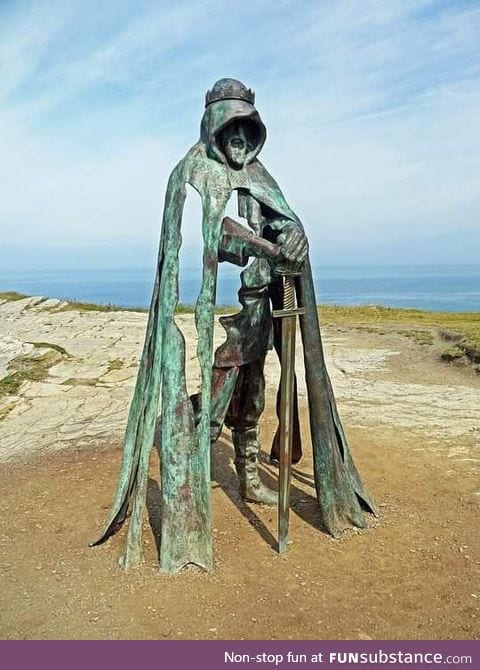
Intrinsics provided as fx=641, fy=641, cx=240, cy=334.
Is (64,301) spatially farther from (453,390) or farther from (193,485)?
(193,485)

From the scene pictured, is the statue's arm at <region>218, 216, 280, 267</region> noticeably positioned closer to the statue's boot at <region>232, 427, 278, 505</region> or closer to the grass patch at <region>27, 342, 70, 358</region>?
the statue's boot at <region>232, 427, 278, 505</region>

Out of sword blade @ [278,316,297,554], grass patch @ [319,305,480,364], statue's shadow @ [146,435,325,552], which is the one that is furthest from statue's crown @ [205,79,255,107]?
grass patch @ [319,305,480,364]

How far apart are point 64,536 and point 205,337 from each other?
1.91 metres

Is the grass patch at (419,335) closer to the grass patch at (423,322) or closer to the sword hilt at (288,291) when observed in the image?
the grass patch at (423,322)

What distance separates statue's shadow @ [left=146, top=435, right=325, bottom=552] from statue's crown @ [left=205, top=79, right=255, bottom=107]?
10.1 feet

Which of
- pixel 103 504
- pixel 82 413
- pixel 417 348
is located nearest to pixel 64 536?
pixel 103 504

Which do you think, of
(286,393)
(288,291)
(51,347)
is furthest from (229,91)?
(51,347)

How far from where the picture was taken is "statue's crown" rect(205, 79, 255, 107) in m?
4.25

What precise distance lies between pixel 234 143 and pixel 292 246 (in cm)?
88

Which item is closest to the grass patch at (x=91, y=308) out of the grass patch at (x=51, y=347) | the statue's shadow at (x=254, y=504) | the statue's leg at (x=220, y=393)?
the grass patch at (x=51, y=347)

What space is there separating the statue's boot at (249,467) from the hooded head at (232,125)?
6.85 ft

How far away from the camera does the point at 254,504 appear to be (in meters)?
5.25

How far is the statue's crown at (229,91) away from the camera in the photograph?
4.25m

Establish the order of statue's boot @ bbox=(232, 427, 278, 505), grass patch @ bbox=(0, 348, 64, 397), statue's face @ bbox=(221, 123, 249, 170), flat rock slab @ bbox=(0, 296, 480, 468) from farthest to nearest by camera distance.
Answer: grass patch @ bbox=(0, 348, 64, 397) < flat rock slab @ bbox=(0, 296, 480, 468) < statue's boot @ bbox=(232, 427, 278, 505) < statue's face @ bbox=(221, 123, 249, 170)
